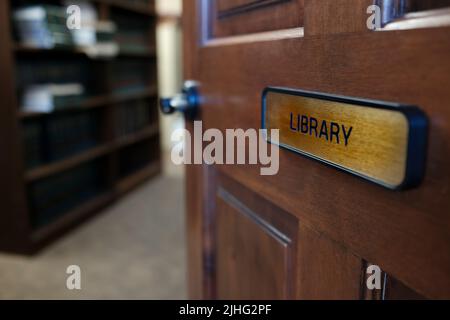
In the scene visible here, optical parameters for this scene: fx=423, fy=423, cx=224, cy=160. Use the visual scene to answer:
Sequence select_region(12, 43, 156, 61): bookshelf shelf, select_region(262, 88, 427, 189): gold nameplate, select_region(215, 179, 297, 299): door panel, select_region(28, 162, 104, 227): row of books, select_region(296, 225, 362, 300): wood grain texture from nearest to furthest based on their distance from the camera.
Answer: select_region(262, 88, 427, 189): gold nameplate → select_region(296, 225, 362, 300): wood grain texture → select_region(215, 179, 297, 299): door panel → select_region(12, 43, 156, 61): bookshelf shelf → select_region(28, 162, 104, 227): row of books

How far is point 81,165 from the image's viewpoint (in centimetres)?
267

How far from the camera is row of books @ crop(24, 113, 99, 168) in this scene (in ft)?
7.06

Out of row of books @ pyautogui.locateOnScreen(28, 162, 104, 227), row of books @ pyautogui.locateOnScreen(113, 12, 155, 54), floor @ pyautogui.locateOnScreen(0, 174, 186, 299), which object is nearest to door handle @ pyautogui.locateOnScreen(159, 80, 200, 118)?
floor @ pyautogui.locateOnScreen(0, 174, 186, 299)

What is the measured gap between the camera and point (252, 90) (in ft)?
2.07

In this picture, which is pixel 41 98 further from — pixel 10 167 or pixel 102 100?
pixel 102 100

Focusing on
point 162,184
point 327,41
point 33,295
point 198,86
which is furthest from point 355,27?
point 162,184

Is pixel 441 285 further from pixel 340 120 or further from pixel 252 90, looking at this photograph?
pixel 252 90

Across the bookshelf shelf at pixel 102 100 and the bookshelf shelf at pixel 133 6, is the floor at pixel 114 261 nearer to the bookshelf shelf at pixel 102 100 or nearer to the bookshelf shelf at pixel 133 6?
the bookshelf shelf at pixel 102 100

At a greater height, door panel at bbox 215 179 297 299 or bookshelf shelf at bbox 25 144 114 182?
door panel at bbox 215 179 297 299

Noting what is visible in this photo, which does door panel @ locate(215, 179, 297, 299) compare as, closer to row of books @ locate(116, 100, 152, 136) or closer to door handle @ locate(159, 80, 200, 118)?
door handle @ locate(159, 80, 200, 118)

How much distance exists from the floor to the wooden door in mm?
949

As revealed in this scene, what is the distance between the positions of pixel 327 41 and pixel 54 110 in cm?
198

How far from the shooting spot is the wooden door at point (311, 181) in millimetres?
346

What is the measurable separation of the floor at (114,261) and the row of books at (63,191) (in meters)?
0.15
